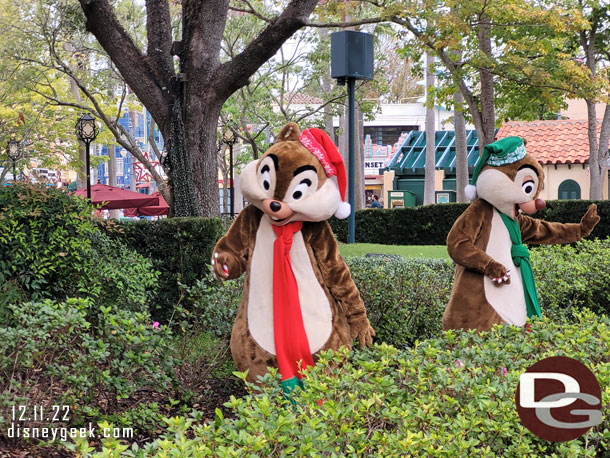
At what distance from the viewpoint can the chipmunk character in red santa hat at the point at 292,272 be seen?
177 inches

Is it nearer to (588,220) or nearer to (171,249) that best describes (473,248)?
(588,220)

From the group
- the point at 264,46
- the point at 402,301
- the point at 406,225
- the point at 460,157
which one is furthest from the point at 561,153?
the point at 402,301

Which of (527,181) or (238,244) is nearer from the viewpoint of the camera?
(238,244)

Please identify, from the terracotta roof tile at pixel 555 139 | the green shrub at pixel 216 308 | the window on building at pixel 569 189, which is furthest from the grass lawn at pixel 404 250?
the window on building at pixel 569 189

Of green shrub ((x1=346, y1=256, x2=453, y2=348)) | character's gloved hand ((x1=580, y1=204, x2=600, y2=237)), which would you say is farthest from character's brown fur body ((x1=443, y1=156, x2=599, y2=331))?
green shrub ((x1=346, y1=256, x2=453, y2=348))

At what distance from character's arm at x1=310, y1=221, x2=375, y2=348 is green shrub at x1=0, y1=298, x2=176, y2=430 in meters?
1.13

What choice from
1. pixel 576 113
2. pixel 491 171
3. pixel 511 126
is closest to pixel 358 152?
pixel 511 126

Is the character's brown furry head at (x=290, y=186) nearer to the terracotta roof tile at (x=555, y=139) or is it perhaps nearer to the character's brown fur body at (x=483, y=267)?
the character's brown fur body at (x=483, y=267)

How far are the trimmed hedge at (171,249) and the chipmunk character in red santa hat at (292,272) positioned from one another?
9.61ft

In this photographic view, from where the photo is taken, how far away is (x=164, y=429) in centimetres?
426

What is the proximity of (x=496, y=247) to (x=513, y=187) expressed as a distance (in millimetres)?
452

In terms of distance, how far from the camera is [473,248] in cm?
532

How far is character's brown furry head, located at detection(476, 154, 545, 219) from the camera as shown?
17.7ft

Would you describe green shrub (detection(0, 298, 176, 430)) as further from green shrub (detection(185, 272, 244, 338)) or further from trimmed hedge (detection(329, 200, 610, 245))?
trimmed hedge (detection(329, 200, 610, 245))
